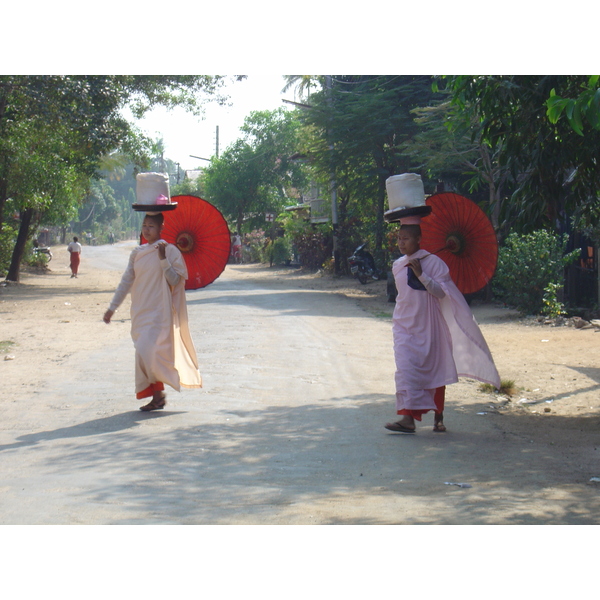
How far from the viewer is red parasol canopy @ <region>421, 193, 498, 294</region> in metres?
6.82

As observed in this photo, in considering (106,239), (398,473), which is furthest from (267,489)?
(106,239)

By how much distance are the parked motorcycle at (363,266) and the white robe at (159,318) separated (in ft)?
62.4

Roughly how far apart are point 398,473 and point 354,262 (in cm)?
2154

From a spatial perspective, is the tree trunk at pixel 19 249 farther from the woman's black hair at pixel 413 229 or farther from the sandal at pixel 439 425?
the sandal at pixel 439 425

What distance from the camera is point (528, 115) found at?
22.5 feet

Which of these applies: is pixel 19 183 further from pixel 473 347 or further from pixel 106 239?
pixel 106 239

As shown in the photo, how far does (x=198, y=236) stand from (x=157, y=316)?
0.90 meters

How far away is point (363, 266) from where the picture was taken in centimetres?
2620

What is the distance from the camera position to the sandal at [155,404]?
7191 millimetres

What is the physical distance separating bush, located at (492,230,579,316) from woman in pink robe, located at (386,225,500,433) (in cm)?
937

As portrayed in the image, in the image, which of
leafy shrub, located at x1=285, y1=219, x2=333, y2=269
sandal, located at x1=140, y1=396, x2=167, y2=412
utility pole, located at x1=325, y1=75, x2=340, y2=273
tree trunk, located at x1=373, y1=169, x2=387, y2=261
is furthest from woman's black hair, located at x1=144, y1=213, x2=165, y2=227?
leafy shrub, located at x1=285, y1=219, x2=333, y2=269

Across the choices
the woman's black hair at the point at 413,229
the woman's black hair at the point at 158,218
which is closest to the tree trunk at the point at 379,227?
the woman's black hair at the point at 158,218

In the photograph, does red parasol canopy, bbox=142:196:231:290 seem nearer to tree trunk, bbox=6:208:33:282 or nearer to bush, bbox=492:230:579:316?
bush, bbox=492:230:579:316

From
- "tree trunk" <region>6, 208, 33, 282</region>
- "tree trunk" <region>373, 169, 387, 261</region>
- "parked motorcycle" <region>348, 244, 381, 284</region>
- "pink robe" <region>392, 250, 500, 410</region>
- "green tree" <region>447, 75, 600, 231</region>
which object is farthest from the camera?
"tree trunk" <region>6, 208, 33, 282</region>
